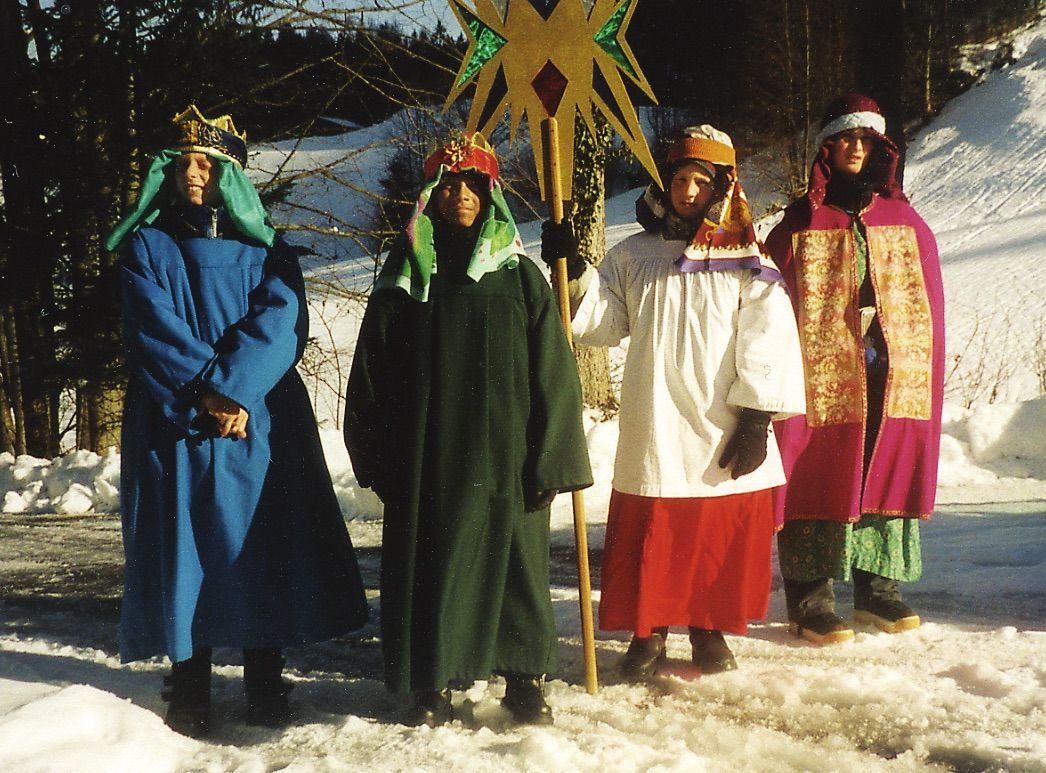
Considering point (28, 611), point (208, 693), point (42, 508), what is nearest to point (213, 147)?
point (208, 693)

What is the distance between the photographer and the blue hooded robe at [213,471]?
10.0 ft

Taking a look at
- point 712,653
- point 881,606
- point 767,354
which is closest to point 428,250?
point 767,354

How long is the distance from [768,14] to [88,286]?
20.2 metres

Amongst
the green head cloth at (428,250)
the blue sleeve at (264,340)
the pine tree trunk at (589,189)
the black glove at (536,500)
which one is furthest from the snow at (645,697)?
the pine tree trunk at (589,189)

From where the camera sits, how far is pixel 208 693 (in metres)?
3.19

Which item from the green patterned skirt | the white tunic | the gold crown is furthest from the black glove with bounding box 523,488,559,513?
the gold crown

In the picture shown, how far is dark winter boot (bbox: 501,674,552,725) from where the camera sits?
122 inches

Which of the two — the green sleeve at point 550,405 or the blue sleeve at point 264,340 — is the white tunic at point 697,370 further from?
the blue sleeve at point 264,340

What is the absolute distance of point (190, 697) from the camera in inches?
123

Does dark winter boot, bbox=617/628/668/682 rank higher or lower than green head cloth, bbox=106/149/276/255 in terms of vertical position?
lower

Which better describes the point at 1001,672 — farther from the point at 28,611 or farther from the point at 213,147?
the point at 28,611

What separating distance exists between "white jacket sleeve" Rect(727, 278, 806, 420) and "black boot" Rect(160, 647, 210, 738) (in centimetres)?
191

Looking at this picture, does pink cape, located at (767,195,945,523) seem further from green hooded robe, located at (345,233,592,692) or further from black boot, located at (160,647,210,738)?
black boot, located at (160,647,210,738)

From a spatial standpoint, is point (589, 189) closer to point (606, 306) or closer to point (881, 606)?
point (606, 306)
